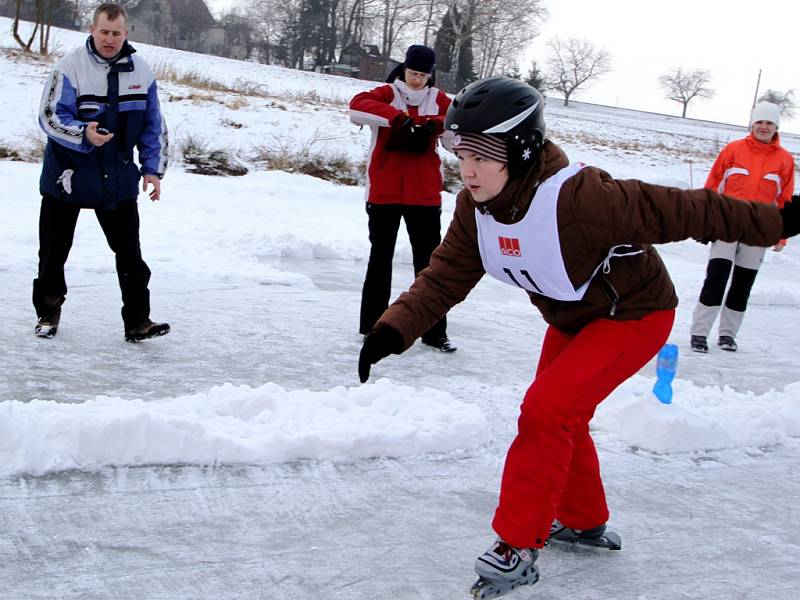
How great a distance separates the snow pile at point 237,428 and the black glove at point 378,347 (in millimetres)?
918

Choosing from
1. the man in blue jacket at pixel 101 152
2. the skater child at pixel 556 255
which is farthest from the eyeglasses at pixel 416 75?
the skater child at pixel 556 255

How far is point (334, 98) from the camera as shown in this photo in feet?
72.2

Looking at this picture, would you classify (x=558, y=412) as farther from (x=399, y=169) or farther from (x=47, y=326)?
(x=47, y=326)

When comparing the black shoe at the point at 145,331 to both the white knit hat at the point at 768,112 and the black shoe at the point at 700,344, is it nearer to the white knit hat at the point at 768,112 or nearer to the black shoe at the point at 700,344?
the black shoe at the point at 700,344

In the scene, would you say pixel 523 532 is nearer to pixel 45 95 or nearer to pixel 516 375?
pixel 516 375

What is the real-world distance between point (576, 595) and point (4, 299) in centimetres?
414

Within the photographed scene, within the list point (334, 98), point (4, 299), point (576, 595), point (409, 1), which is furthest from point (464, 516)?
point (409, 1)

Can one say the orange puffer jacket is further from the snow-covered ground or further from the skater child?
the skater child

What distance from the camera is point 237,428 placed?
3.49 metres

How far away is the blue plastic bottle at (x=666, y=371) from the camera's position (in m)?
4.10

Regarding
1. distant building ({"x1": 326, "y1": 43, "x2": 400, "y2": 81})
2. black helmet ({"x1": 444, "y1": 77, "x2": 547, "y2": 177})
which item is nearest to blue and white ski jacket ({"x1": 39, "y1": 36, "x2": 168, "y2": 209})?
black helmet ({"x1": 444, "y1": 77, "x2": 547, "y2": 177})

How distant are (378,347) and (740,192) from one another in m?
4.28

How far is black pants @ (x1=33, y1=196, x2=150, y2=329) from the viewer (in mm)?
4703

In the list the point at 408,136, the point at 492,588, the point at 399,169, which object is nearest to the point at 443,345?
the point at 399,169
